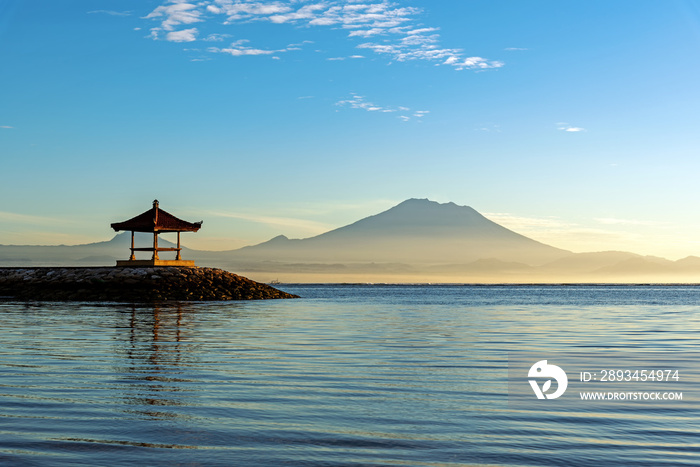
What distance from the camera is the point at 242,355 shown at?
17000 mm

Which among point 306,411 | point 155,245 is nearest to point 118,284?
point 155,245

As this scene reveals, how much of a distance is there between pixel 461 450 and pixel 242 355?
33.9 feet

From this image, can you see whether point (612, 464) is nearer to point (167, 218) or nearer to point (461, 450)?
point (461, 450)

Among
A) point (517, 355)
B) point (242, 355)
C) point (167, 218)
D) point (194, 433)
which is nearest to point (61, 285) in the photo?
point (167, 218)

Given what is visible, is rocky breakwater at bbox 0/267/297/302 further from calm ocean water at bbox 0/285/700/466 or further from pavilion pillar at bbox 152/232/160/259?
calm ocean water at bbox 0/285/700/466

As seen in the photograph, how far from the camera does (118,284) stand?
178ft

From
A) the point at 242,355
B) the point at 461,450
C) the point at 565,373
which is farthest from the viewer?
the point at 242,355

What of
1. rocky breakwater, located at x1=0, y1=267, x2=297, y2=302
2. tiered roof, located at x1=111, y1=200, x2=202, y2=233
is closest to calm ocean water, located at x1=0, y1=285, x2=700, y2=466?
rocky breakwater, located at x1=0, y1=267, x2=297, y2=302

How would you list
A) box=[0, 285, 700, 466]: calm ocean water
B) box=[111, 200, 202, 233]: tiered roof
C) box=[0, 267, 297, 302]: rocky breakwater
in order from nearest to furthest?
1. box=[0, 285, 700, 466]: calm ocean water
2. box=[0, 267, 297, 302]: rocky breakwater
3. box=[111, 200, 202, 233]: tiered roof

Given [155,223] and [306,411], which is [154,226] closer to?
[155,223]

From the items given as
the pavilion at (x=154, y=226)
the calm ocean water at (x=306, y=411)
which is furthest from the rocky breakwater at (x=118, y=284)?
the calm ocean water at (x=306, y=411)

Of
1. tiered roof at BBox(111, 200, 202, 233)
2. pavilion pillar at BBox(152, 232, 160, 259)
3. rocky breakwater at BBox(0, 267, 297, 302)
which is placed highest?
tiered roof at BBox(111, 200, 202, 233)

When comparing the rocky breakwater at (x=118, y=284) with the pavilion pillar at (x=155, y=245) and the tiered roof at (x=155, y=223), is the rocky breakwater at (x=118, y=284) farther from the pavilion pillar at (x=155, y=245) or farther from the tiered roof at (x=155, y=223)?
the tiered roof at (x=155, y=223)

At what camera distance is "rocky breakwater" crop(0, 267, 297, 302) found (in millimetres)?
53781
